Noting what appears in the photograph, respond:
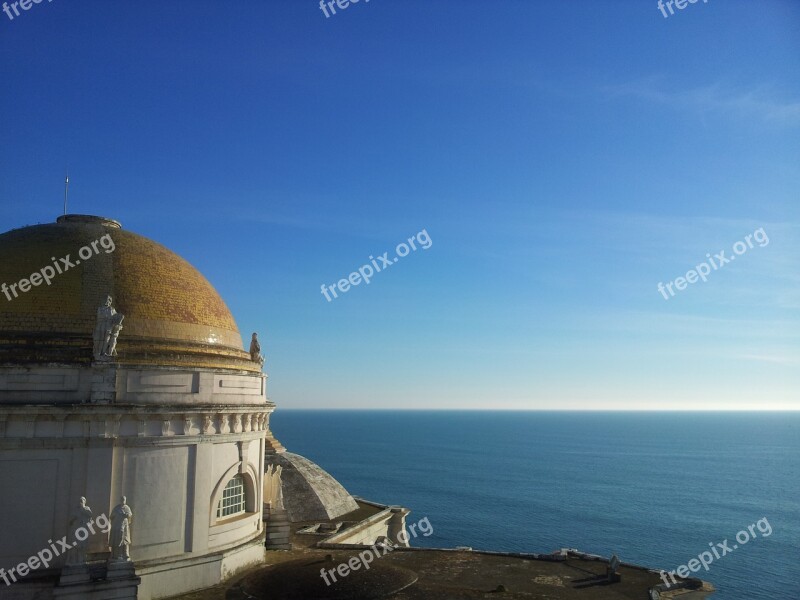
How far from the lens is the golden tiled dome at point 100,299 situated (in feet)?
70.3

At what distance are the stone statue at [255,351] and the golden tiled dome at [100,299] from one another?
1185 mm

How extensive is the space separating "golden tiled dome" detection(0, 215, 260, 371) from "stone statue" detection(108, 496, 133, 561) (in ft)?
16.6

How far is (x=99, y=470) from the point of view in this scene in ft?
67.7

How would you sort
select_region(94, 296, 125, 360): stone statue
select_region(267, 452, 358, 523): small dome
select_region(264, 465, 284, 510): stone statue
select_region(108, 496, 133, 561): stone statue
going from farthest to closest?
select_region(267, 452, 358, 523): small dome → select_region(264, 465, 284, 510): stone statue → select_region(94, 296, 125, 360): stone statue → select_region(108, 496, 133, 561): stone statue

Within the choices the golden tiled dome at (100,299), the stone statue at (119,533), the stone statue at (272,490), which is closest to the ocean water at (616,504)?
the stone statue at (272,490)

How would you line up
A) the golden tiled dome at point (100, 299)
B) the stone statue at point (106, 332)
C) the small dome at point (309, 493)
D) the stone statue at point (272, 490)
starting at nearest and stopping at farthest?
1. the stone statue at point (106, 332)
2. the golden tiled dome at point (100, 299)
3. the stone statue at point (272, 490)
4. the small dome at point (309, 493)

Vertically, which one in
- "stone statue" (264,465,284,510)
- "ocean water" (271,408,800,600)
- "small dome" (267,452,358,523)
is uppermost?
"stone statue" (264,465,284,510)

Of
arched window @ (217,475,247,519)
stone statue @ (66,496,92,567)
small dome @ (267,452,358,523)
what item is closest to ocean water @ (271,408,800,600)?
small dome @ (267,452,358,523)

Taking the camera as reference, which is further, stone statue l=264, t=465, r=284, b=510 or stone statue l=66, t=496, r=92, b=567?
stone statue l=264, t=465, r=284, b=510

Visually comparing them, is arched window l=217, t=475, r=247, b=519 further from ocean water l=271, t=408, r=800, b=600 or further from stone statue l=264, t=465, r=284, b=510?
ocean water l=271, t=408, r=800, b=600

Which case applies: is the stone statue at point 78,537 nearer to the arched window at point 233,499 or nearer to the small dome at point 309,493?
the arched window at point 233,499

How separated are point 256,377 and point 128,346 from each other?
18.3 ft

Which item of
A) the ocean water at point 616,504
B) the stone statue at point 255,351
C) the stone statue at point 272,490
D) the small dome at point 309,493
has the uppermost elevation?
the stone statue at point 255,351

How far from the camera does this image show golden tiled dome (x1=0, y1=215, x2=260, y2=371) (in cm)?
2142
